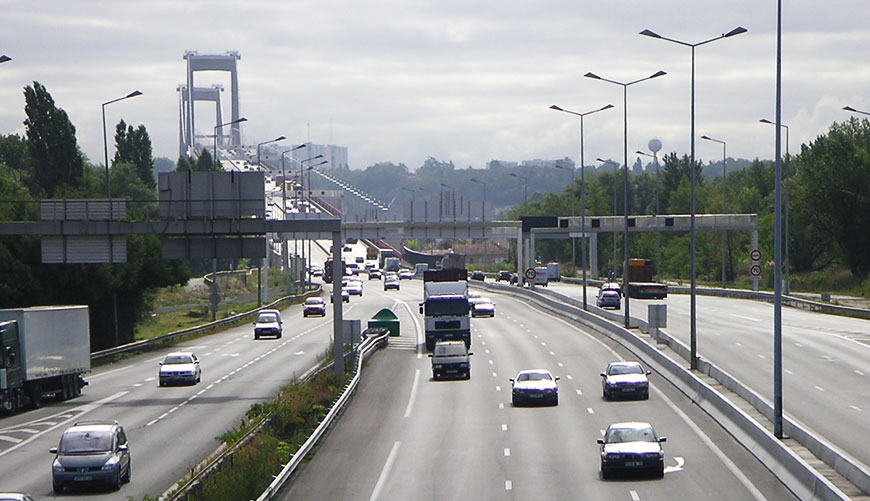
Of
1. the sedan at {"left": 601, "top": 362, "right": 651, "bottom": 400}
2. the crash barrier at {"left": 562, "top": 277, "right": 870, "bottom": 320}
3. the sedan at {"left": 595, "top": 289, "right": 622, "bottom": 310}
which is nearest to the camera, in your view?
the sedan at {"left": 601, "top": 362, "right": 651, "bottom": 400}

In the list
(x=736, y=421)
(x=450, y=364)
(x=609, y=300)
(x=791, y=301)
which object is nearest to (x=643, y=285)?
(x=609, y=300)

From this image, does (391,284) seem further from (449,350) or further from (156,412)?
(156,412)

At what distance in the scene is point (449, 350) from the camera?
179ft

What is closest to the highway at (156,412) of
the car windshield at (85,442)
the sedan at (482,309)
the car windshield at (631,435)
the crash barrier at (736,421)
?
the car windshield at (85,442)

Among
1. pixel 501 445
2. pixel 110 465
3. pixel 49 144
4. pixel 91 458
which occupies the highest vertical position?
pixel 49 144

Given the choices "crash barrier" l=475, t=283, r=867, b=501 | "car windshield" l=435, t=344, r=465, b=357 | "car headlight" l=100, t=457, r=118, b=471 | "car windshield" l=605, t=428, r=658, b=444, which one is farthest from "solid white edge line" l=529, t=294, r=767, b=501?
"car headlight" l=100, t=457, r=118, b=471

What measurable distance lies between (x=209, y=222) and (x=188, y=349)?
27021mm

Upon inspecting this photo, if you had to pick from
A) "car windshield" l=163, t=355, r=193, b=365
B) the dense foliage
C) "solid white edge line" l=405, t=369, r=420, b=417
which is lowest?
"solid white edge line" l=405, t=369, r=420, b=417

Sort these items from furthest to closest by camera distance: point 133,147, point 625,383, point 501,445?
point 133,147, point 625,383, point 501,445

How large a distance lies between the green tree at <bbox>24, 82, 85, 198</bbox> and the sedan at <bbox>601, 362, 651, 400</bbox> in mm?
61823

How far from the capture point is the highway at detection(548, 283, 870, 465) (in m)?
37.4

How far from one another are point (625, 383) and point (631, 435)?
15.0 m

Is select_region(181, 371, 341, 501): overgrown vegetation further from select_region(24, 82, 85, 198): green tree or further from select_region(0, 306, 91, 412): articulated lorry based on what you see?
select_region(24, 82, 85, 198): green tree

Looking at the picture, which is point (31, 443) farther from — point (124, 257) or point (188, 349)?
point (188, 349)
